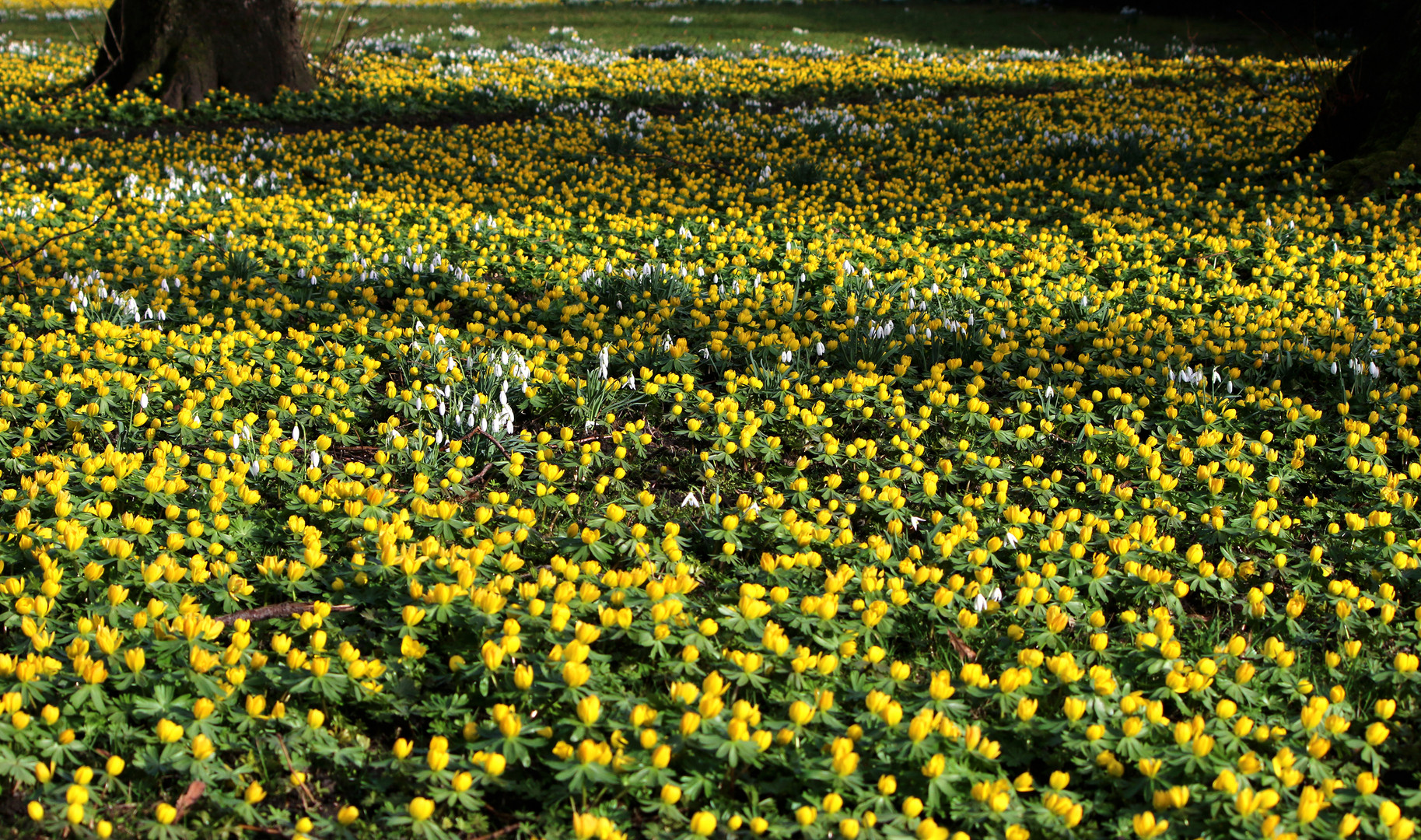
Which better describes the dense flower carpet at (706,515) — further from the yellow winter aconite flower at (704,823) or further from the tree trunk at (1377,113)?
the tree trunk at (1377,113)

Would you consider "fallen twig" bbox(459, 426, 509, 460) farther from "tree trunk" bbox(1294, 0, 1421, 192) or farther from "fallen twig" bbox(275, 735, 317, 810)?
"tree trunk" bbox(1294, 0, 1421, 192)

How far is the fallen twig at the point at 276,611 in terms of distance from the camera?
2746 mm

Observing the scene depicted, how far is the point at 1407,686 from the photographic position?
2.63 meters

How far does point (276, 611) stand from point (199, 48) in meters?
10.2

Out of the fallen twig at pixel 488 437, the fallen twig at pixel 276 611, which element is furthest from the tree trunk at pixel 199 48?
the fallen twig at pixel 276 611

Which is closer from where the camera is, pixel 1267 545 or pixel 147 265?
pixel 1267 545

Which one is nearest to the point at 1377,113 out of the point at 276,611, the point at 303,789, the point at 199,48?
the point at 276,611

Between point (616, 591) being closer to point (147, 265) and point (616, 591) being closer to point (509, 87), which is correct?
point (147, 265)

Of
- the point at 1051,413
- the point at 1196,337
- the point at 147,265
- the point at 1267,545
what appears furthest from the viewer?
the point at 147,265

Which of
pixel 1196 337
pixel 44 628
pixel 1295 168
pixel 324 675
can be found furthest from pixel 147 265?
pixel 1295 168

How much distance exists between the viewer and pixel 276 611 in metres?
2.81

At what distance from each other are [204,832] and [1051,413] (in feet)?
11.3

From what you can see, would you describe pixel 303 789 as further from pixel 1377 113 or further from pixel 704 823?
pixel 1377 113

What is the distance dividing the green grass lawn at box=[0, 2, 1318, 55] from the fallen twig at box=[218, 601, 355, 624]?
617 inches
